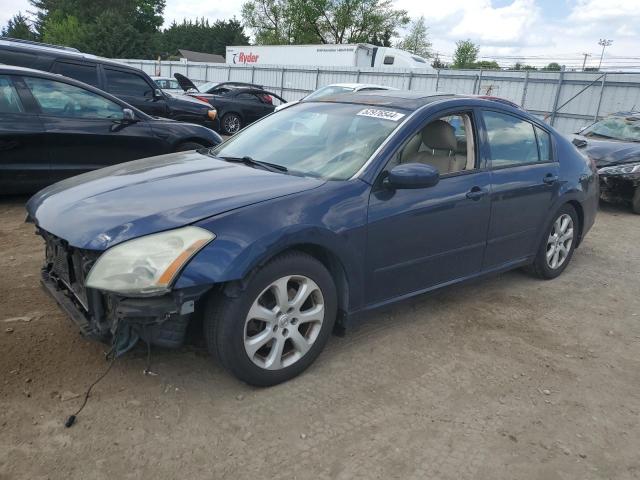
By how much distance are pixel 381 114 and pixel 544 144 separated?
1798 millimetres

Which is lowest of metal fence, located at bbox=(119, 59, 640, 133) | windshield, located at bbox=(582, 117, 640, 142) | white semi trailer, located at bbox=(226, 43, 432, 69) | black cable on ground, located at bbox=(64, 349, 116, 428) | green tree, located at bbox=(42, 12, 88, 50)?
black cable on ground, located at bbox=(64, 349, 116, 428)

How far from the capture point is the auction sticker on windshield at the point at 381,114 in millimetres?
3427

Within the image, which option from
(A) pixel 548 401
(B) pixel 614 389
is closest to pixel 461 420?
(A) pixel 548 401

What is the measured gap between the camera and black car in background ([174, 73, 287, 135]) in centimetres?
1506

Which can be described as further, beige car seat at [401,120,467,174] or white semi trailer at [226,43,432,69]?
white semi trailer at [226,43,432,69]

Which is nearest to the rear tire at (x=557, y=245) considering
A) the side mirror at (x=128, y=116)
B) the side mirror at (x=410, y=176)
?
the side mirror at (x=410, y=176)

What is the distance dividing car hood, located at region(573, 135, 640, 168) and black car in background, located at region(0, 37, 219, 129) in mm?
6826

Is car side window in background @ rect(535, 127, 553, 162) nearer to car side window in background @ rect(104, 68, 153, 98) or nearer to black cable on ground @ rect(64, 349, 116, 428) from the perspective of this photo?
black cable on ground @ rect(64, 349, 116, 428)

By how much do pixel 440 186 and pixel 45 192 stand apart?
2.48 m

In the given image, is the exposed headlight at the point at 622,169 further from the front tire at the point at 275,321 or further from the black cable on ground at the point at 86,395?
the black cable on ground at the point at 86,395

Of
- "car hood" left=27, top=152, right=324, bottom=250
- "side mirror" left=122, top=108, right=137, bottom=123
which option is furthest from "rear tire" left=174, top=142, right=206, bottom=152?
"car hood" left=27, top=152, right=324, bottom=250

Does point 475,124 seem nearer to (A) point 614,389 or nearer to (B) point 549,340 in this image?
(B) point 549,340

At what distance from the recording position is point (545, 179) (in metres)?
4.31

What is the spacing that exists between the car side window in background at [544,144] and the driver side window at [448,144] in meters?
0.99
